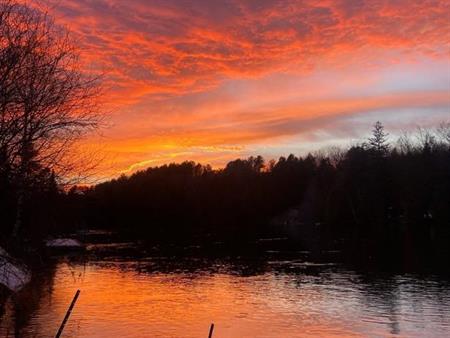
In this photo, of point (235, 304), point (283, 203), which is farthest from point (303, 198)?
point (235, 304)

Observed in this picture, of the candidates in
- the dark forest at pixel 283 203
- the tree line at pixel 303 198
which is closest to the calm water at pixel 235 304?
the dark forest at pixel 283 203

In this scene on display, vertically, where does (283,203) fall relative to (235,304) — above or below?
above

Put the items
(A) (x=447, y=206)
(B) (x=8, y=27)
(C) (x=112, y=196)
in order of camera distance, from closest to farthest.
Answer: (B) (x=8, y=27) → (A) (x=447, y=206) → (C) (x=112, y=196)

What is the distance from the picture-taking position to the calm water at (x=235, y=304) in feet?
69.8

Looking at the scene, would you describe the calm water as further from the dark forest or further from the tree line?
the tree line

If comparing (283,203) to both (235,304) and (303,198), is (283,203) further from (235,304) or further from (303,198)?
(235,304)

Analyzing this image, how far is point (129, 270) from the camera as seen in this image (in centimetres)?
4106

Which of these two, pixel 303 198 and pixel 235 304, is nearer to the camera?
pixel 235 304

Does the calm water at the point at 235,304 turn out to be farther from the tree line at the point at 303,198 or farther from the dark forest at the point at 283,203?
the tree line at the point at 303,198

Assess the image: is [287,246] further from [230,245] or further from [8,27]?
[8,27]

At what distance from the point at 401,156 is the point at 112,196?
80.1 metres

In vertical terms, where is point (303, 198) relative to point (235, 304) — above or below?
above

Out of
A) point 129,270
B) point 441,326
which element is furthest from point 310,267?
point 441,326

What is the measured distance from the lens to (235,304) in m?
26.5
